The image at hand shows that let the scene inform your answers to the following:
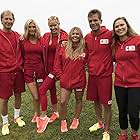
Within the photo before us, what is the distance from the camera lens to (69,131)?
660 centimetres

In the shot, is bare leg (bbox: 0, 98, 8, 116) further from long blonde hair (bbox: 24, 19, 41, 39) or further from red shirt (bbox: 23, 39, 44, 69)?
long blonde hair (bbox: 24, 19, 41, 39)

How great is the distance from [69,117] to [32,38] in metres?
2.15

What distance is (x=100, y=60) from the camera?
592 centimetres

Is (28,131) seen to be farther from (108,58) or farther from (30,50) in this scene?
(108,58)

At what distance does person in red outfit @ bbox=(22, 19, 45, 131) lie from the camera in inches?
257

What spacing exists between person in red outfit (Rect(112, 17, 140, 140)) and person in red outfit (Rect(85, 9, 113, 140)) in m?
0.25

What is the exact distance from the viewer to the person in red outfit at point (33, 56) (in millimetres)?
6531

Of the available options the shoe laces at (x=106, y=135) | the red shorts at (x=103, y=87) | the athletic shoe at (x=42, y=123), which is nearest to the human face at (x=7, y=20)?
the red shorts at (x=103, y=87)

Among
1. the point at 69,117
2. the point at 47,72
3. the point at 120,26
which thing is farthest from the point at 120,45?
the point at 69,117

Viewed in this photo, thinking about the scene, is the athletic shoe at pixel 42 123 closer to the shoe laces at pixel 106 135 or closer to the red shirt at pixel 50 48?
the red shirt at pixel 50 48

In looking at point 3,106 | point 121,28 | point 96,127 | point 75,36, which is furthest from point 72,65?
point 3,106

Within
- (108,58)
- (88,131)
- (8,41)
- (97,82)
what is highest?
(8,41)

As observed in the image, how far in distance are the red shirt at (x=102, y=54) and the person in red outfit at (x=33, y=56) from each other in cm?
125

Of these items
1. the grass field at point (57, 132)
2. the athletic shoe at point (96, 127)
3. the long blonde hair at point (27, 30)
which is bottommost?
the grass field at point (57, 132)
